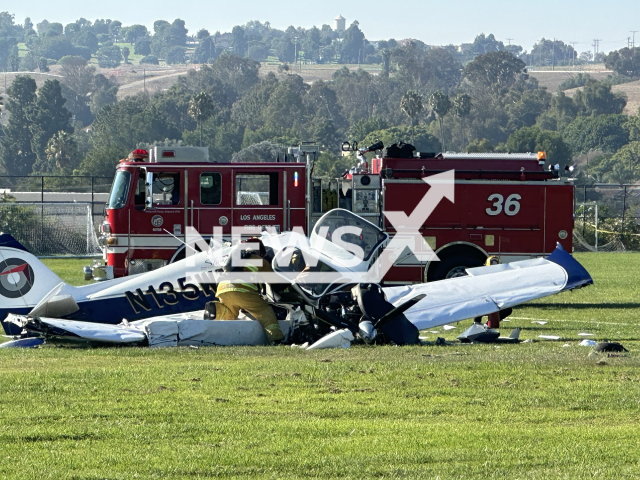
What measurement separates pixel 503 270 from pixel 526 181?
4.86 m

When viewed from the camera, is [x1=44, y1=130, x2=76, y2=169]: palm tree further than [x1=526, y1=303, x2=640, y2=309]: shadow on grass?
Yes

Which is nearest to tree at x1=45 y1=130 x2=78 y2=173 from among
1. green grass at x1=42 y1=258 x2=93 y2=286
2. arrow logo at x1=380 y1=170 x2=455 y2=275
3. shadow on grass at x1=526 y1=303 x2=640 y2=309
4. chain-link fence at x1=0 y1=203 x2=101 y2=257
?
chain-link fence at x1=0 y1=203 x2=101 y2=257

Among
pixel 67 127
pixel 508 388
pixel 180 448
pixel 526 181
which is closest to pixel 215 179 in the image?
pixel 526 181

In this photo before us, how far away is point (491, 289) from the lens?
13703mm

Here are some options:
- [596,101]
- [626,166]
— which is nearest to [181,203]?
[626,166]

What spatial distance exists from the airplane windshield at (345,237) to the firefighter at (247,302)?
0.86 m

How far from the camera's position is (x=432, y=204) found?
19000 mm

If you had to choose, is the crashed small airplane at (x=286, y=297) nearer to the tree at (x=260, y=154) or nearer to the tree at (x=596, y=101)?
the tree at (x=260, y=154)

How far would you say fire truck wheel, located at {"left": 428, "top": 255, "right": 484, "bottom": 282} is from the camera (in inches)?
742

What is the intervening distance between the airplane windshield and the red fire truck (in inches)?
212

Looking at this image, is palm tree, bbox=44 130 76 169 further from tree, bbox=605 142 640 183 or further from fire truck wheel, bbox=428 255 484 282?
fire truck wheel, bbox=428 255 484 282

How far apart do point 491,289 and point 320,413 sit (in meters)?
6.06

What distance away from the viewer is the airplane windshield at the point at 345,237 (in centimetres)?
1330

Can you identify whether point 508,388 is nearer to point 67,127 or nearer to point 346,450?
point 346,450
